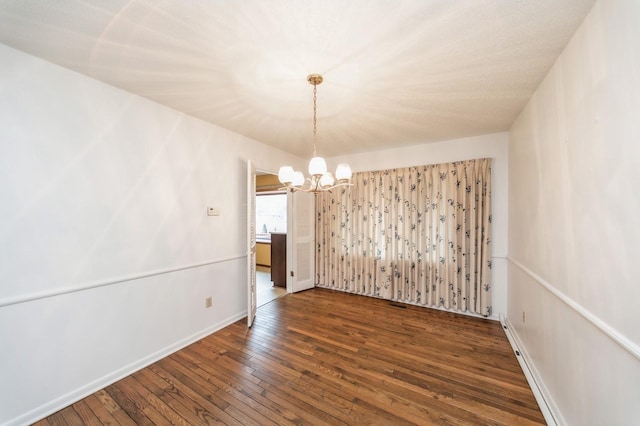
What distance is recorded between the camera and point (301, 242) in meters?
4.40

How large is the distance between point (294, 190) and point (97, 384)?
2.33 meters

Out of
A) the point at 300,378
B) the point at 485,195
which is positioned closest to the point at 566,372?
the point at 300,378

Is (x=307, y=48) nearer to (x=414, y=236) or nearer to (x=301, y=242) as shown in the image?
(x=414, y=236)

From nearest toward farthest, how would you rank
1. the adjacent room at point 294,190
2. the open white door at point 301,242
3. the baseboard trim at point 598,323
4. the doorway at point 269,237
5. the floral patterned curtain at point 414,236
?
the baseboard trim at point 598,323, the adjacent room at point 294,190, the floral patterned curtain at point 414,236, the open white door at point 301,242, the doorway at point 269,237

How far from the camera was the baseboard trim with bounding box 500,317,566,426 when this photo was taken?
1568 mm

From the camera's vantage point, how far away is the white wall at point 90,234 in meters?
1.59

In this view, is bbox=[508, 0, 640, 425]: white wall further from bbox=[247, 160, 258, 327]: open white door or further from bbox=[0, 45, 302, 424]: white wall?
bbox=[0, 45, 302, 424]: white wall

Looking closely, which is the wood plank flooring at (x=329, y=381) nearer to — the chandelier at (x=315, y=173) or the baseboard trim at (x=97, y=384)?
the baseboard trim at (x=97, y=384)

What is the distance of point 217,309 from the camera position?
115 inches

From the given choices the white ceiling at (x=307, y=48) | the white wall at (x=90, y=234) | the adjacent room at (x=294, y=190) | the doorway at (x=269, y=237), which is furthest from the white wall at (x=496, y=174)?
the white wall at (x=90, y=234)

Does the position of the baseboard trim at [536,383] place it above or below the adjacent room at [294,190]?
below

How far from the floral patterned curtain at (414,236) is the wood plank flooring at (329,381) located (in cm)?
65

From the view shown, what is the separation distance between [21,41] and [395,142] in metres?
3.78

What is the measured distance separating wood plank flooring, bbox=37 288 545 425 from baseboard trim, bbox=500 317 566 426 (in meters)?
0.05
